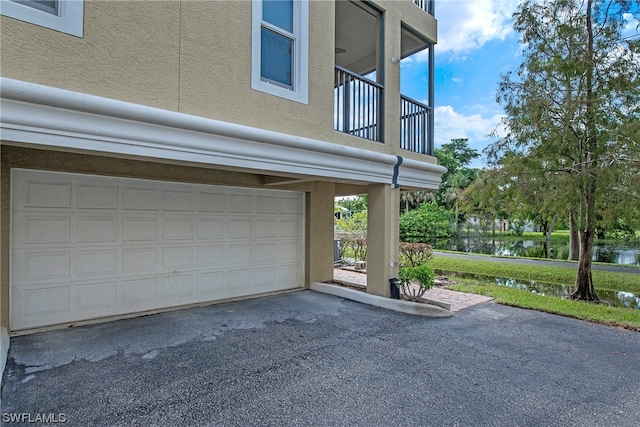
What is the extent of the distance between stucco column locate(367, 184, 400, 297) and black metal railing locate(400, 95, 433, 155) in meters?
1.28

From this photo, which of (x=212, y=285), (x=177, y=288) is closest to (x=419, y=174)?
(x=212, y=285)

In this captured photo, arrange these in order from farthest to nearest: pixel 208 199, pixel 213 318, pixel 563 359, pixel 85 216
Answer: pixel 208 199 → pixel 213 318 → pixel 85 216 → pixel 563 359

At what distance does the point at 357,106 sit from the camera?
691cm

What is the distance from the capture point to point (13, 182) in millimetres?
5164

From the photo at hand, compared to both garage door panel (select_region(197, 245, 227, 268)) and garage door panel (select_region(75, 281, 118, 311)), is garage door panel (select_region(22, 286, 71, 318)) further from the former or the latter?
garage door panel (select_region(197, 245, 227, 268))

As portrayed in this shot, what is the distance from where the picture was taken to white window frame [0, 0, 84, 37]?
10.8 feet

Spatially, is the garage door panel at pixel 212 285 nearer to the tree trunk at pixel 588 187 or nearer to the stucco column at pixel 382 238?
the stucco column at pixel 382 238

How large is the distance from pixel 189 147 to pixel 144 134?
21.0 inches

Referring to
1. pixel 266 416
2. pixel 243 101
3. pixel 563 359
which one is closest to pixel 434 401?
pixel 266 416

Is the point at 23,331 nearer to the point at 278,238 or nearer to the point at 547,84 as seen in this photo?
the point at 278,238

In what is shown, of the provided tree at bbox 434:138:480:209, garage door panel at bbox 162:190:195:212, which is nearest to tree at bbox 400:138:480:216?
tree at bbox 434:138:480:209

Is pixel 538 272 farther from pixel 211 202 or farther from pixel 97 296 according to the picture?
pixel 97 296

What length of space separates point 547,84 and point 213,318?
34.3 ft

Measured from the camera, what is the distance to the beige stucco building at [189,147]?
12.0 ft
